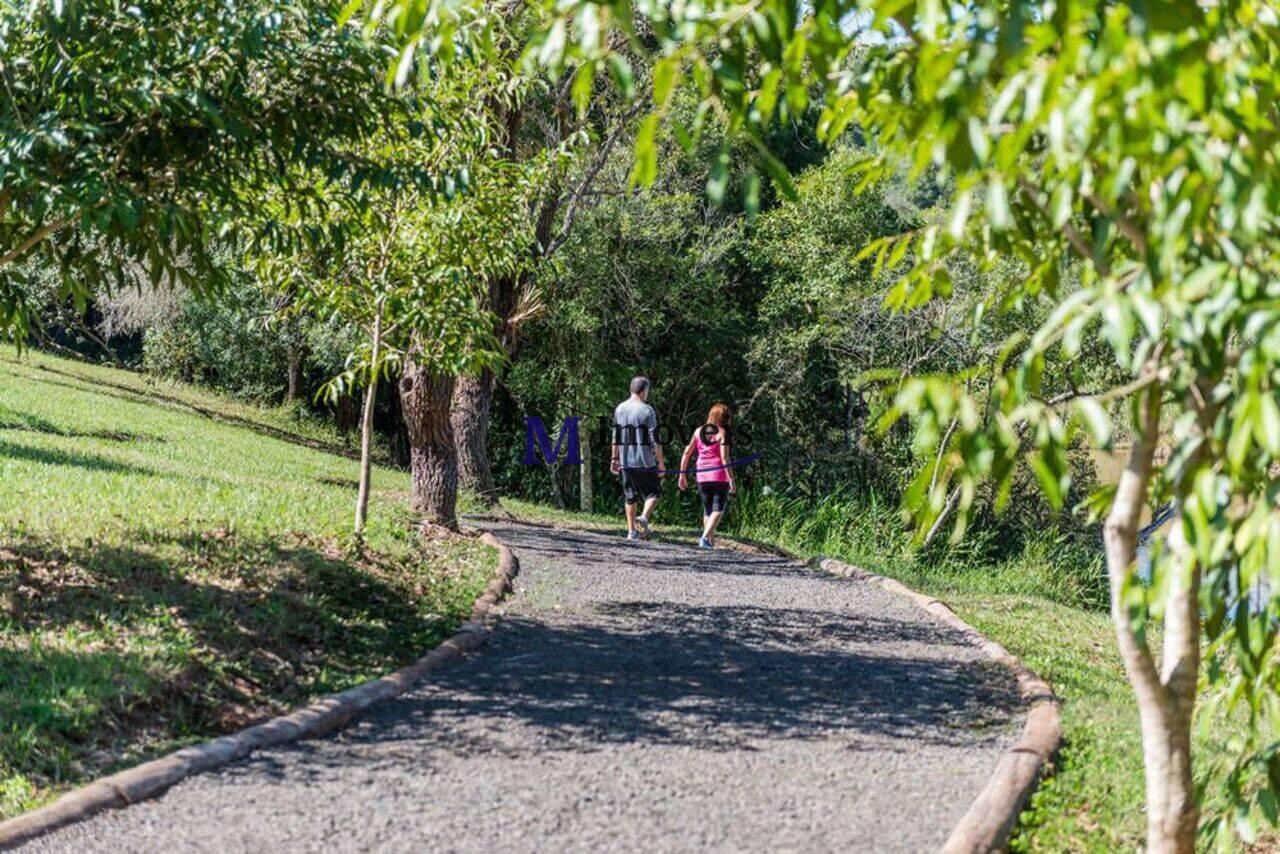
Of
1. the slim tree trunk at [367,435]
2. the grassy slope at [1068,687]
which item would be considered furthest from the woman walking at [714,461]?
the slim tree trunk at [367,435]

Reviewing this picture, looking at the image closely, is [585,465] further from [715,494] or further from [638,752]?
[638,752]

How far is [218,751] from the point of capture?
20.8 feet

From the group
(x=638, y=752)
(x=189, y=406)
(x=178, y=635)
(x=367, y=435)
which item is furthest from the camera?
(x=189, y=406)

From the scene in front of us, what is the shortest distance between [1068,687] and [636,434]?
7096mm

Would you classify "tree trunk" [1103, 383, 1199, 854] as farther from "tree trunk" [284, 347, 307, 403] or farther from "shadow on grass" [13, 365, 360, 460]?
"tree trunk" [284, 347, 307, 403]

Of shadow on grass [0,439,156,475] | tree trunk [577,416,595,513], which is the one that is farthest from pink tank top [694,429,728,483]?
tree trunk [577,416,595,513]

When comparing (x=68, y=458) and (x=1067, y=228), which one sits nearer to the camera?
(x=1067, y=228)

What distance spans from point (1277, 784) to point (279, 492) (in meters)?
10.8

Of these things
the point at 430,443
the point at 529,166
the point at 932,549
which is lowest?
the point at 932,549

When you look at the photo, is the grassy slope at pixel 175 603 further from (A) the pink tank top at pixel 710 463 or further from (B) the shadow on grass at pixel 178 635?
(A) the pink tank top at pixel 710 463

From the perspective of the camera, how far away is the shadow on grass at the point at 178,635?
6.45m

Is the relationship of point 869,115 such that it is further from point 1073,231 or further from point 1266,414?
point 1266,414

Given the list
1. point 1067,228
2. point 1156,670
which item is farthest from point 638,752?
point 1067,228

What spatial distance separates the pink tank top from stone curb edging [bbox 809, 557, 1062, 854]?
542 cm
